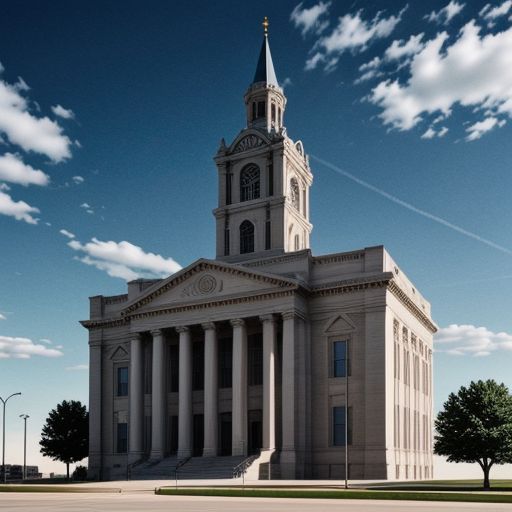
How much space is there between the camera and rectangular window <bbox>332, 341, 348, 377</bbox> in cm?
6028

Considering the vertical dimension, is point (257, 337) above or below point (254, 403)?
above

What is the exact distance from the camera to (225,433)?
214 feet

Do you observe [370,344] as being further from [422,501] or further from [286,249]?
[422,501]

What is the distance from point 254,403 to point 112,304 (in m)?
20.4

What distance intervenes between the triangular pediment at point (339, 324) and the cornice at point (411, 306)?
168 inches

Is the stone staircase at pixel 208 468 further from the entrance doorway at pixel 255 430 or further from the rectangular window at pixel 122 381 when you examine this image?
the rectangular window at pixel 122 381

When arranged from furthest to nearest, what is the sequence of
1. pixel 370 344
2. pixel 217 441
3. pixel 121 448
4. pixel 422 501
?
pixel 121 448, pixel 217 441, pixel 370 344, pixel 422 501

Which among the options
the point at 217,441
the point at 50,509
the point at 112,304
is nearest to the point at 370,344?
the point at 217,441

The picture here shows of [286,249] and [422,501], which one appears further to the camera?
[286,249]

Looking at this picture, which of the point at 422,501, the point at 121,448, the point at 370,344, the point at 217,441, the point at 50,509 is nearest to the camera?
the point at 50,509

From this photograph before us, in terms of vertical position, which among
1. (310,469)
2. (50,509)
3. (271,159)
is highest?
(271,159)

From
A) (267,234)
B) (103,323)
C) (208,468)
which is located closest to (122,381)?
(103,323)

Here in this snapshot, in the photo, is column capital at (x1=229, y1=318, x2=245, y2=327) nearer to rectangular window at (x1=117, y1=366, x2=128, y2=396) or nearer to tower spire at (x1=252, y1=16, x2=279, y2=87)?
rectangular window at (x1=117, y1=366, x2=128, y2=396)

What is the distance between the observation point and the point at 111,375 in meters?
73.8
